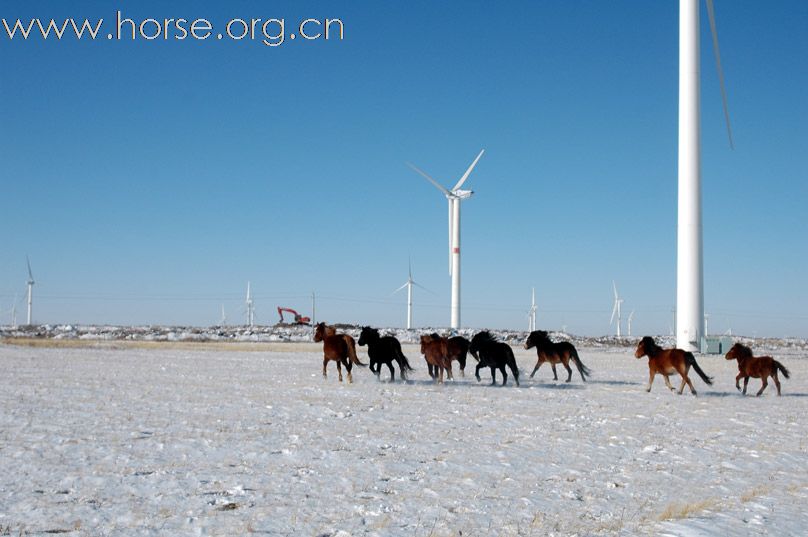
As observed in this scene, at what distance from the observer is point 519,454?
9.11m

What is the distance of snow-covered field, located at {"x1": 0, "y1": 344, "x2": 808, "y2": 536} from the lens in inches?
239

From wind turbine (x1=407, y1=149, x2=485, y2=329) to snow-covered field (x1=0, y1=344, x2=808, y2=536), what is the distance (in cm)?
5318

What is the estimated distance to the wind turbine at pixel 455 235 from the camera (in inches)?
2724

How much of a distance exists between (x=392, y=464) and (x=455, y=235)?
6374 cm

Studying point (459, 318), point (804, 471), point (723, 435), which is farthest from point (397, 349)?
point (459, 318)

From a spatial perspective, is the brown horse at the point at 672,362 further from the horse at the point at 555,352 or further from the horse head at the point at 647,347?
the horse at the point at 555,352

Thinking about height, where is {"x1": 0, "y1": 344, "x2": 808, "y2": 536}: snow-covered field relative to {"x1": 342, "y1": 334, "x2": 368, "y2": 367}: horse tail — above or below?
below

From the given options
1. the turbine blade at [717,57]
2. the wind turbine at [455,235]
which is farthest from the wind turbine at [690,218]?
the wind turbine at [455,235]

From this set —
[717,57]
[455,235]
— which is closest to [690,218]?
[717,57]

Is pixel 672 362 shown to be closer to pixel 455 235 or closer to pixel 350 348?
pixel 350 348

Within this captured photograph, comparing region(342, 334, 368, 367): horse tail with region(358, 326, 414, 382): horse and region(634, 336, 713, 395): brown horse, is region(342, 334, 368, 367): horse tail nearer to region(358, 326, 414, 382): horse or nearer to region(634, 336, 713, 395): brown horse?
region(358, 326, 414, 382): horse

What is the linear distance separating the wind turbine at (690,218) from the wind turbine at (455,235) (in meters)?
33.5

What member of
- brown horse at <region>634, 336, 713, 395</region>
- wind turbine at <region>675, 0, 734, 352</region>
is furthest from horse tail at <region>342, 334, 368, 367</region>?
wind turbine at <region>675, 0, 734, 352</region>

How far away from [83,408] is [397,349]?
909 cm
